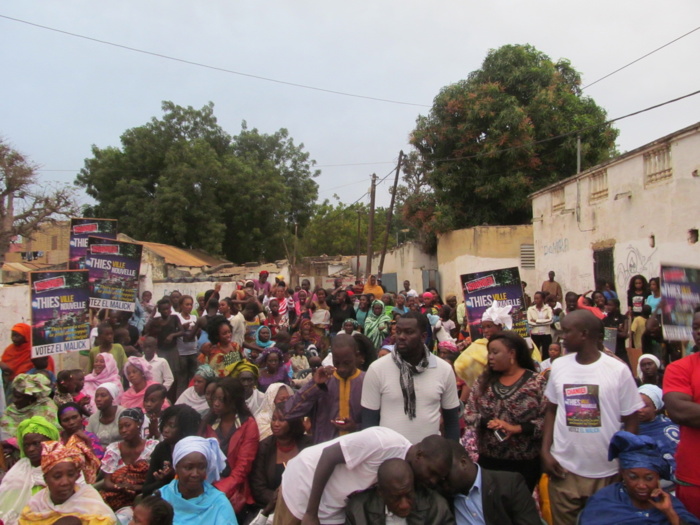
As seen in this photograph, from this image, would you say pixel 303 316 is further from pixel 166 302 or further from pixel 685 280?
pixel 685 280

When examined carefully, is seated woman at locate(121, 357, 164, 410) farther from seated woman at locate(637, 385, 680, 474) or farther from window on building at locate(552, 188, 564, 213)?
window on building at locate(552, 188, 564, 213)

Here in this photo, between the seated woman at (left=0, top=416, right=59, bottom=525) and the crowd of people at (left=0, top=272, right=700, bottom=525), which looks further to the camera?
the seated woman at (left=0, top=416, right=59, bottom=525)

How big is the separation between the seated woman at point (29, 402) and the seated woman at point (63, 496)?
5.44 feet

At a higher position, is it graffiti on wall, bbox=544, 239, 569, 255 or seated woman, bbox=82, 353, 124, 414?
graffiti on wall, bbox=544, 239, 569, 255

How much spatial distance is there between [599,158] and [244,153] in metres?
21.9

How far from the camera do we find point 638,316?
386 inches

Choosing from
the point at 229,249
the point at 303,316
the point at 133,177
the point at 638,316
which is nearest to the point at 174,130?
the point at 133,177

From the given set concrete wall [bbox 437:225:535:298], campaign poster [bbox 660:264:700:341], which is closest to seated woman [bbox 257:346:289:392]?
campaign poster [bbox 660:264:700:341]

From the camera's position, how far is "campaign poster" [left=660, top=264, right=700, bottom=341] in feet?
14.3

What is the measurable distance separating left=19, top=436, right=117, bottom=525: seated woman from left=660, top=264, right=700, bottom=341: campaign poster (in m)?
3.96

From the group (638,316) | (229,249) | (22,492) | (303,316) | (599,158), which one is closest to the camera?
(22,492)

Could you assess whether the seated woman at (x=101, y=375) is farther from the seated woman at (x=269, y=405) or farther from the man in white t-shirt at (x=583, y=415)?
the man in white t-shirt at (x=583, y=415)

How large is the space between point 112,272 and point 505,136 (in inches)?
687

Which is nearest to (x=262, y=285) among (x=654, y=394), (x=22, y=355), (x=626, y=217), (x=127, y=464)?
(x=22, y=355)
